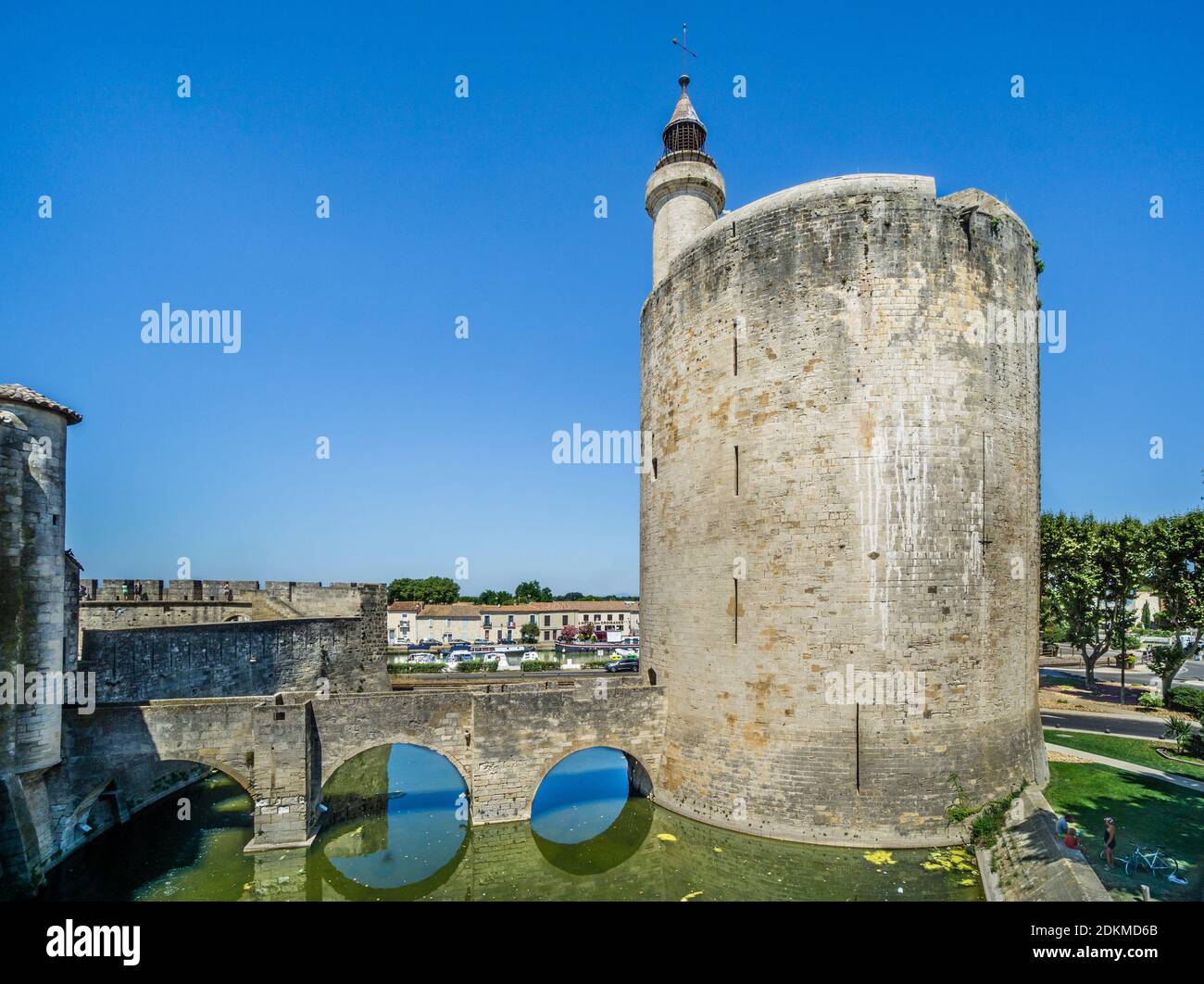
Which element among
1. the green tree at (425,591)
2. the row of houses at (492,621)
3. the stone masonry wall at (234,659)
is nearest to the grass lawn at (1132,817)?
the stone masonry wall at (234,659)

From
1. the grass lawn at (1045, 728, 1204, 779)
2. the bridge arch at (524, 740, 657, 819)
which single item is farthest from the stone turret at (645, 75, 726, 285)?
the grass lawn at (1045, 728, 1204, 779)

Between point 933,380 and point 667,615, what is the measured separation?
958 centimetres

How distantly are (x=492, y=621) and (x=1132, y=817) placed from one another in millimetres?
55791

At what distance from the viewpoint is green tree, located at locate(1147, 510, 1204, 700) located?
2744cm

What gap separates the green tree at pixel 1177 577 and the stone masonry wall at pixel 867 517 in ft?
59.2

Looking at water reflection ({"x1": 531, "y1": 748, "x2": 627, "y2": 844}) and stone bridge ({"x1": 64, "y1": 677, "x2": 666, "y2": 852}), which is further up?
stone bridge ({"x1": 64, "y1": 677, "x2": 666, "y2": 852})

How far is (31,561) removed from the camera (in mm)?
13711

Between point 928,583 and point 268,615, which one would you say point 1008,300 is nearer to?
point 928,583

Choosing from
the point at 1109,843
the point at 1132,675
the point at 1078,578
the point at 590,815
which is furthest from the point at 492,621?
the point at 1109,843

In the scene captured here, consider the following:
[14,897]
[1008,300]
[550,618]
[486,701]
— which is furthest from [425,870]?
[550,618]

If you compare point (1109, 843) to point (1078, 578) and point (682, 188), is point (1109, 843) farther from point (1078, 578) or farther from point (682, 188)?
point (1078, 578)

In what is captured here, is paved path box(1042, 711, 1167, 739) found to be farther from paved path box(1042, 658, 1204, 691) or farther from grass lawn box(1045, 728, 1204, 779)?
paved path box(1042, 658, 1204, 691)

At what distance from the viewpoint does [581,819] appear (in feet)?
60.0

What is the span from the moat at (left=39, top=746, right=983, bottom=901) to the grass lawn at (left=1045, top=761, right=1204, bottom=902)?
8.68 feet
